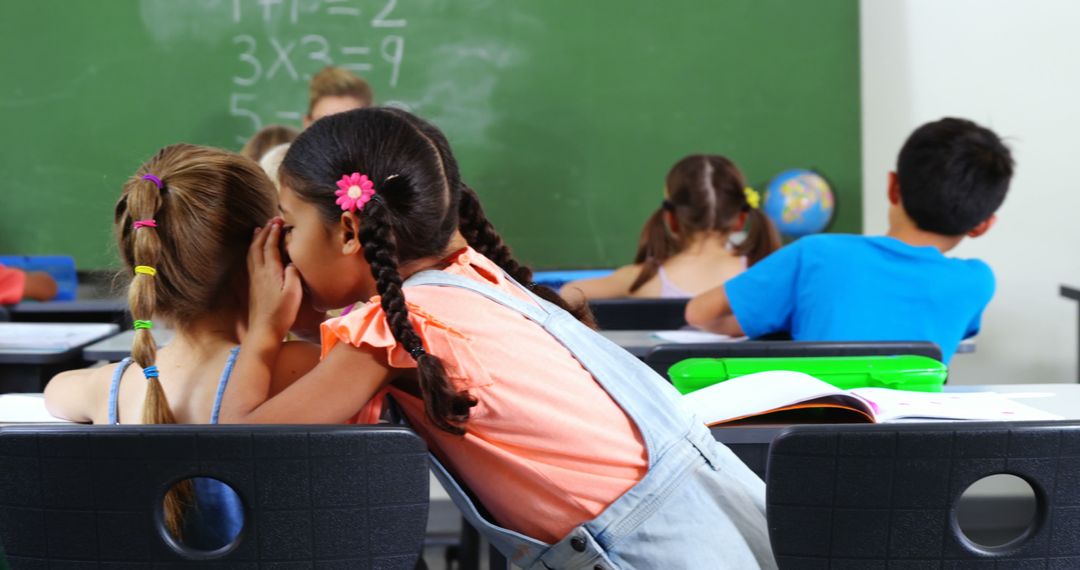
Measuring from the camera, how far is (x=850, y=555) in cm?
102

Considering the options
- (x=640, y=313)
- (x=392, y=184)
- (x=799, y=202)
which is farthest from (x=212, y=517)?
(x=799, y=202)

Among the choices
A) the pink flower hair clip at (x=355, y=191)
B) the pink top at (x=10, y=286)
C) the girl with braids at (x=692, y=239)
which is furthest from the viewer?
the pink top at (x=10, y=286)

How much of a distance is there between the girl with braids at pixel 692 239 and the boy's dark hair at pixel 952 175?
0.80 meters

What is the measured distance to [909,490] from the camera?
1.00 meters

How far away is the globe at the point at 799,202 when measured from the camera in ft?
14.2

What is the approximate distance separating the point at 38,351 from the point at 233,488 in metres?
1.35

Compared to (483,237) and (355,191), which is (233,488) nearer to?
(355,191)

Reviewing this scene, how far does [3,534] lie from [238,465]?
26cm

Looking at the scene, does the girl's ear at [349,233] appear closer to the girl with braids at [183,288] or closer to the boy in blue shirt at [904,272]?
the girl with braids at [183,288]

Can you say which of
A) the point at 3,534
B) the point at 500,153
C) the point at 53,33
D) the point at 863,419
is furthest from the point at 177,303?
the point at 53,33

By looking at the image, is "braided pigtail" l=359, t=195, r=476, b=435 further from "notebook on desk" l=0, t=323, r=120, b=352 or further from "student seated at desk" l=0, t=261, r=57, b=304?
"student seated at desk" l=0, t=261, r=57, b=304

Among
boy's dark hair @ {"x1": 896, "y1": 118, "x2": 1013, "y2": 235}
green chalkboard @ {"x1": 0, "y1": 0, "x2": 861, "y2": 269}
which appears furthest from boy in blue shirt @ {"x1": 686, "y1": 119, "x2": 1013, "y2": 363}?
green chalkboard @ {"x1": 0, "y1": 0, "x2": 861, "y2": 269}

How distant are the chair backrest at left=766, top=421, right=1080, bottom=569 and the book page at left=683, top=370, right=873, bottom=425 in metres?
0.36

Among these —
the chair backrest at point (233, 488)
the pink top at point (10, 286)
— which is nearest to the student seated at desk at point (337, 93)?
the pink top at point (10, 286)
